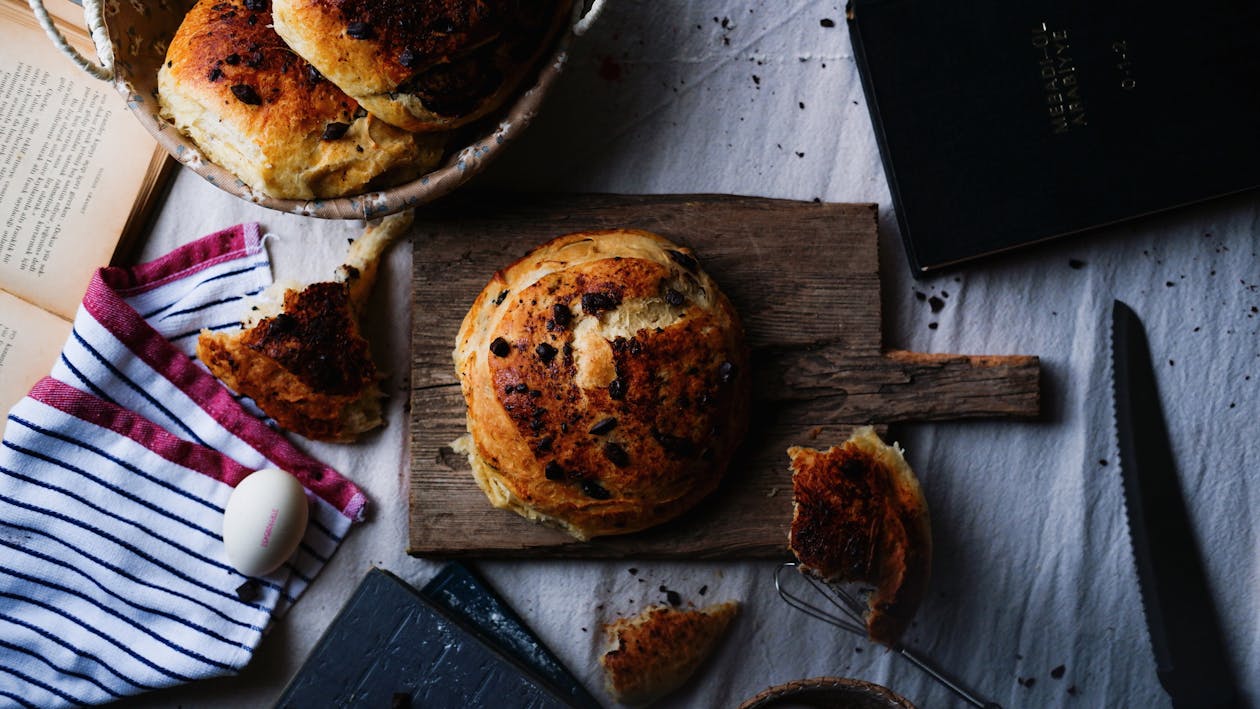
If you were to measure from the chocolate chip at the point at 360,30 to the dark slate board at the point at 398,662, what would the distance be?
919 mm

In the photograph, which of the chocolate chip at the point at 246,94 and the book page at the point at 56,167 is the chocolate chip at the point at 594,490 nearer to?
the chocolate chip at the point at 246,94

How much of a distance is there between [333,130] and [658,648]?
1125 mm

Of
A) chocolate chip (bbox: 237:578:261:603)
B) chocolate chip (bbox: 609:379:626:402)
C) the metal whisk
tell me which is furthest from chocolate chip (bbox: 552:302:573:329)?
chocolate chip (bbox: 237:578:261:603)

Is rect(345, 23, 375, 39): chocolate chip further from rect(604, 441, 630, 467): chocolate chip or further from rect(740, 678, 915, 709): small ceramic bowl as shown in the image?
rect(740, 678, 915, 709): small ceramic bowl

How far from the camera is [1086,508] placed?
1861 mm

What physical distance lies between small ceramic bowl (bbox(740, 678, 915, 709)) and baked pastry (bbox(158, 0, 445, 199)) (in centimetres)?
112

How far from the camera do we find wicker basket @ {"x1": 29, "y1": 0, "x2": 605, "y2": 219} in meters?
1.53

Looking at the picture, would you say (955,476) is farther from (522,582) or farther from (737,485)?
(522,582)

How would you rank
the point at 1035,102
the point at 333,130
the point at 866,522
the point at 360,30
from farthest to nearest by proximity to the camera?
the point at 1035,102 → the point at 866,522 → the point at 333,130 → the point at 360,30

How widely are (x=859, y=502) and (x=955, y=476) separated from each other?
0.33m

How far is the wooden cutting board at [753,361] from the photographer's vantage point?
1.74 m

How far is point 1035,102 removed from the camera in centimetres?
177

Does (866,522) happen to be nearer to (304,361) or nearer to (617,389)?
(617,389)

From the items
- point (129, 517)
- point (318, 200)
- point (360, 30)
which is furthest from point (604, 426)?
point (129, 517)
